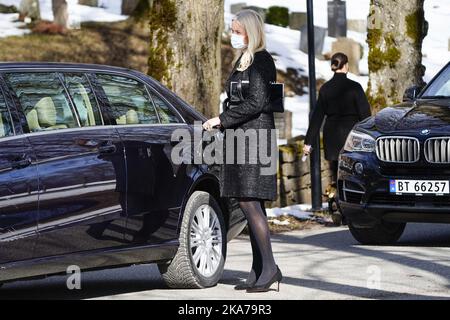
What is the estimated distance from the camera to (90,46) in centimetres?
2952

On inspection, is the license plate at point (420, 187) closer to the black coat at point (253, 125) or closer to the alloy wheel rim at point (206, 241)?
the alloy wheel rim at point (206, 241)

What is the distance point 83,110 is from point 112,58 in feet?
66.0

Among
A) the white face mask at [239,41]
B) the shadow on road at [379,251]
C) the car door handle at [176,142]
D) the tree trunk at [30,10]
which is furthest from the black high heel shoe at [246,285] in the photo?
the tree trunk at [30,10]

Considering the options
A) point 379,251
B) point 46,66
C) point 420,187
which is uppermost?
point 46,66

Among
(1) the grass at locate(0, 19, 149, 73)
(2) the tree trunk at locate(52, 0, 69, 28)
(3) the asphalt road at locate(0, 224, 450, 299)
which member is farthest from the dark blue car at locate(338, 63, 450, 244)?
(2) the tree trunk at locate(52, 0, 69, 28)

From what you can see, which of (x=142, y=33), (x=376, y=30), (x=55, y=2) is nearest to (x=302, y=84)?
(x=142, y=33)

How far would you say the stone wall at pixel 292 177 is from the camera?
1772cm

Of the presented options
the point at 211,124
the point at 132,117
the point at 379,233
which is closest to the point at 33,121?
the point at 132,117

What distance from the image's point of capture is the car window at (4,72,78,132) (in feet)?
28.3

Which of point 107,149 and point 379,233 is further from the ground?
point 107,149

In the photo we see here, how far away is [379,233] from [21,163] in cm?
549

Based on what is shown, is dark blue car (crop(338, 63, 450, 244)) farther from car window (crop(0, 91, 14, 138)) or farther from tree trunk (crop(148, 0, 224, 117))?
car window (crop(0, 91, 14, 138))

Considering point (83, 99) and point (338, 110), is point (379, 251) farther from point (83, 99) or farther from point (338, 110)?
point (83, 99)
